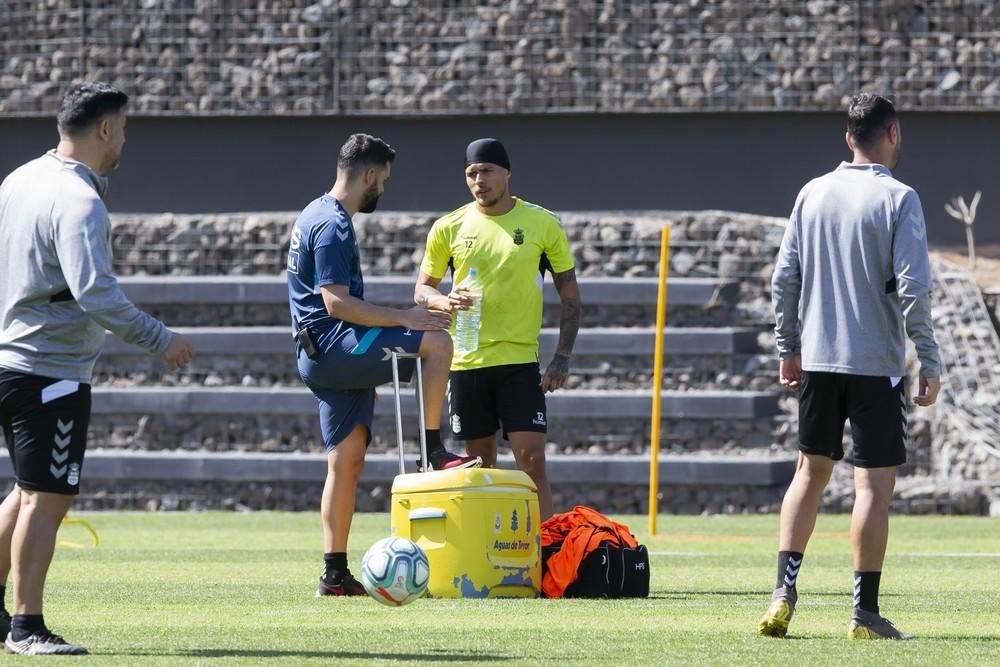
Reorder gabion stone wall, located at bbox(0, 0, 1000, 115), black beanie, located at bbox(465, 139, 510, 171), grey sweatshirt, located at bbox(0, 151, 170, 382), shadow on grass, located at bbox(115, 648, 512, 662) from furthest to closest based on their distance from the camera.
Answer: gabion stone wall, located at bbox(0, 0, 1000, 115) < black beanie, located at bbox(465, 139, 510, 171) < shadow on grass, located at bbox(115, 648, 512, 662) < grey sweatshirt, located at bbox(0, 151, 170, 382)

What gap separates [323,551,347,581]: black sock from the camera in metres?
9.12

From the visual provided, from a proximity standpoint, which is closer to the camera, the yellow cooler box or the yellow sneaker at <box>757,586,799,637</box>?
the yellow sneaker at <box>757,586,799,637</box>

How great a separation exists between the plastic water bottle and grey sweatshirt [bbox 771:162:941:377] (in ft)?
8.65

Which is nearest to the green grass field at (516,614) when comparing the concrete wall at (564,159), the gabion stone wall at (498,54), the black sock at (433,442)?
the black sock at (433,442)

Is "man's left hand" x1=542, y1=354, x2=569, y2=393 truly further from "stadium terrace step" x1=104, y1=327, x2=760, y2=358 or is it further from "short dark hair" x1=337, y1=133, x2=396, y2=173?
"stadium terrace step" x1=104, y1=327, x2=760, y2=358

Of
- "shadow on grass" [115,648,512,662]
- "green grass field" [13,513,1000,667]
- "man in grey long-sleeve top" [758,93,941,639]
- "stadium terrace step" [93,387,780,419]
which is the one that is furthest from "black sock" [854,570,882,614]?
"stadium terrace step" [93,387,780,419]

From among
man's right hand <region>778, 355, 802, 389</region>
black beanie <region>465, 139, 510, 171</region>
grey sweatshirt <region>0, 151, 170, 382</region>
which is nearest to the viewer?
grey sweatshirt <region>0, 151, 170, 382</region>

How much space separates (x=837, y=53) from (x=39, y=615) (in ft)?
60.2

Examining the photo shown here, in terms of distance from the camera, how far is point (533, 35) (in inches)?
947

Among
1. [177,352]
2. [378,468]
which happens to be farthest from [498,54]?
[177,352]

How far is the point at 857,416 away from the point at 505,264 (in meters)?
2.95

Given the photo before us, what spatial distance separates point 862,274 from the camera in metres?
7.37

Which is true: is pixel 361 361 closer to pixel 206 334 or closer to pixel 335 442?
pixel 335 442

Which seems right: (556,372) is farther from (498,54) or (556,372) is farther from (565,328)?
(498,54)
